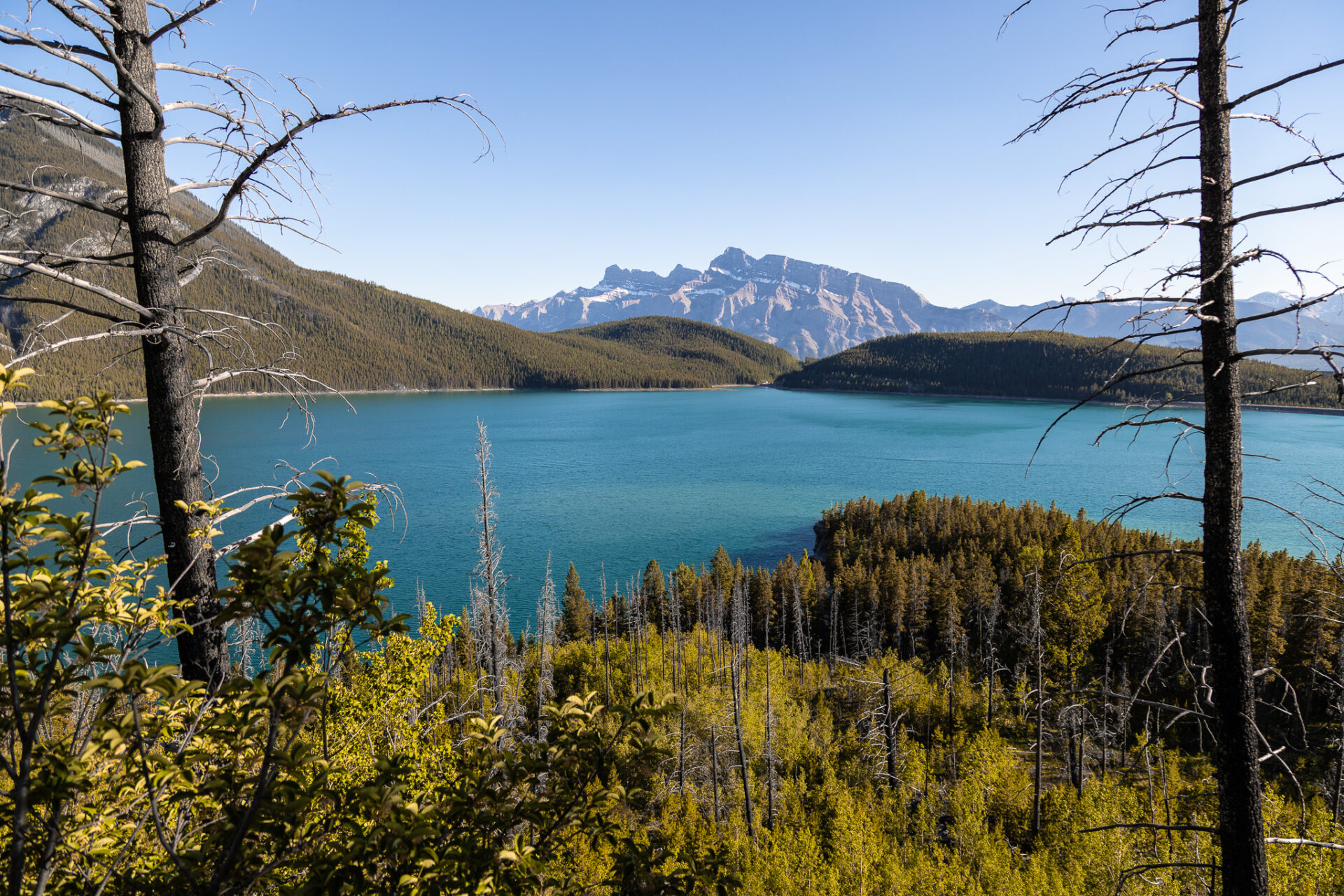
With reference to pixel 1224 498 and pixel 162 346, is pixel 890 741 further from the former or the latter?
pixel 162 346

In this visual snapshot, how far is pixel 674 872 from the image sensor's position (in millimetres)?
2844

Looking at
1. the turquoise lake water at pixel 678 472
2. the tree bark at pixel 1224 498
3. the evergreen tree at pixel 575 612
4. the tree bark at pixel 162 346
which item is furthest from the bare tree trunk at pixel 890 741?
the tree bark at pixel 162 346

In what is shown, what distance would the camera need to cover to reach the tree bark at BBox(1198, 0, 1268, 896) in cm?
380

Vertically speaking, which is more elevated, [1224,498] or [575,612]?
[1224,498]

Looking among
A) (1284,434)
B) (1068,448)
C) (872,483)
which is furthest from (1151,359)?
(872,483)

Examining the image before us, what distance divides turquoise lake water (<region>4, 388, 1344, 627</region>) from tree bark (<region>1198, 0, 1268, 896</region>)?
1229cm

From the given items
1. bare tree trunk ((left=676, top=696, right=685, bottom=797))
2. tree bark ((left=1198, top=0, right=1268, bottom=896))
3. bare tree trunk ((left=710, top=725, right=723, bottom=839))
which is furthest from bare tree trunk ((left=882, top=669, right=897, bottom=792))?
tree bark ((left=1198, top=0, right=1268, bottom=896))

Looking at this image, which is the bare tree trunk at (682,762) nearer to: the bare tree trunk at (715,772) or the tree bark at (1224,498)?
the bare tree trunk at (715,772)

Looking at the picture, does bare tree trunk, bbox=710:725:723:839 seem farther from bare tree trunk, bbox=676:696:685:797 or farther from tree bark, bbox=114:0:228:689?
tree bark, bbox=114:0:228:689

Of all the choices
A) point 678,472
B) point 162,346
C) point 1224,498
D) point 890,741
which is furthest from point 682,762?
point 678,472

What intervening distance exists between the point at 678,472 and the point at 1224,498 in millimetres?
78264

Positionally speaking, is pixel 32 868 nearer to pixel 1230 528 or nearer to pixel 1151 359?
pixel 1230 528

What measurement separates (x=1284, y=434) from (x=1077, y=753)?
112m

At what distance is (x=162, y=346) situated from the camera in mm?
4223
